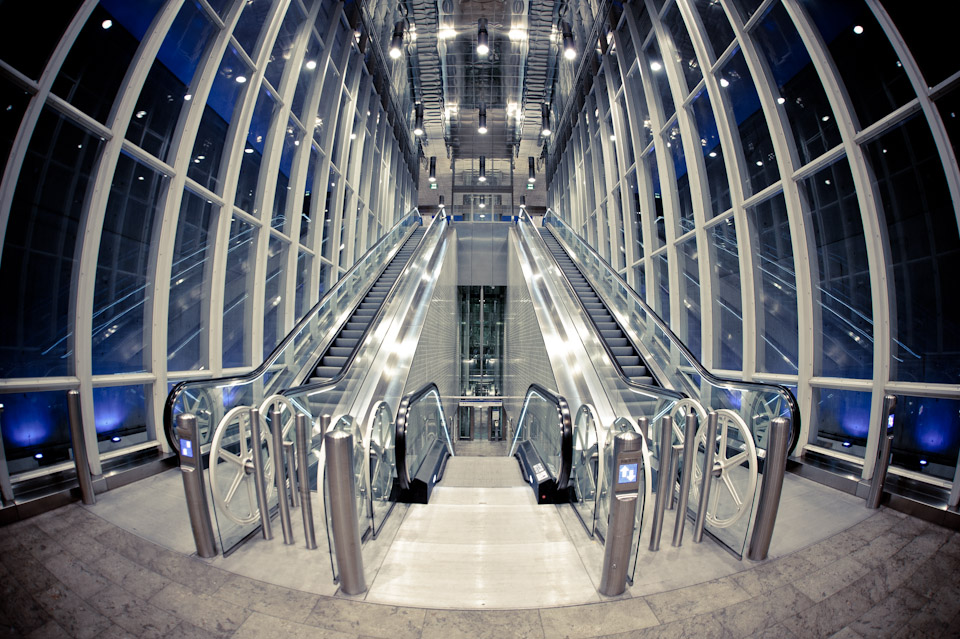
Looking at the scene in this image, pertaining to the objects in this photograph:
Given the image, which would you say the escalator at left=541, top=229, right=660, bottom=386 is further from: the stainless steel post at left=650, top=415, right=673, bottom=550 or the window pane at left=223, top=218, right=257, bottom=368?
the window pane at left=223, top=218, right=257, bottom=368

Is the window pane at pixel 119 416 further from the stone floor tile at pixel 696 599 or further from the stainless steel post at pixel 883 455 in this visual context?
the stainless steel post at pixel 883 455

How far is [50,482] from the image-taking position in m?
3.62

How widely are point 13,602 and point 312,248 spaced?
785 centimetres

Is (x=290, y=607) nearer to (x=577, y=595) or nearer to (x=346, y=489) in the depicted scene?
(x=346, y=489)

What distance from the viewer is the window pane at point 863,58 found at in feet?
14.3

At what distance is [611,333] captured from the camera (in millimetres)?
7312

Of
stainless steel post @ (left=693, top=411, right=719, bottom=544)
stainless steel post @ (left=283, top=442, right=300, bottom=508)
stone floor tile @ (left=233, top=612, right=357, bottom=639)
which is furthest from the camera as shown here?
stainless steel post @ (left=283, top=442, right=300, bottom=508)

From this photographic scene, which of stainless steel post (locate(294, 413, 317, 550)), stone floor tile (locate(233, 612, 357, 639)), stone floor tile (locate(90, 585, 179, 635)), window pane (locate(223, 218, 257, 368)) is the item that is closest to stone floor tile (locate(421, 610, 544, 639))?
stone floor tile (locate(233, 612, 357, 639))

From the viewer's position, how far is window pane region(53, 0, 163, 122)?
4.37 m

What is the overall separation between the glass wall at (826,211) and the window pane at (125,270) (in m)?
8.56

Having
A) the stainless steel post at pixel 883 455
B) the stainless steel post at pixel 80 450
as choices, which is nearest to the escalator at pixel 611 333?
the stainless steel post at pixel 883 455

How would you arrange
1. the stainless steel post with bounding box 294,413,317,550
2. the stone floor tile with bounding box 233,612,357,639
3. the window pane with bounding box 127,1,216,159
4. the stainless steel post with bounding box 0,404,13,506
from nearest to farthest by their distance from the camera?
the stone floor tile with bounding box 233,612,357,639 → the stainless steel post with bounding box 294,413,317,550 → the stainless steel post with bounding box 0,404,13,506 → the window pane with bounding box 127,1,216,159

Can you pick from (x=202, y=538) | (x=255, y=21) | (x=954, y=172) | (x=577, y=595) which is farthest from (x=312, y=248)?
(x=954, y=172)

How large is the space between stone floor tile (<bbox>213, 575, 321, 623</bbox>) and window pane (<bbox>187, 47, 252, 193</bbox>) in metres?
Result: 6.03
